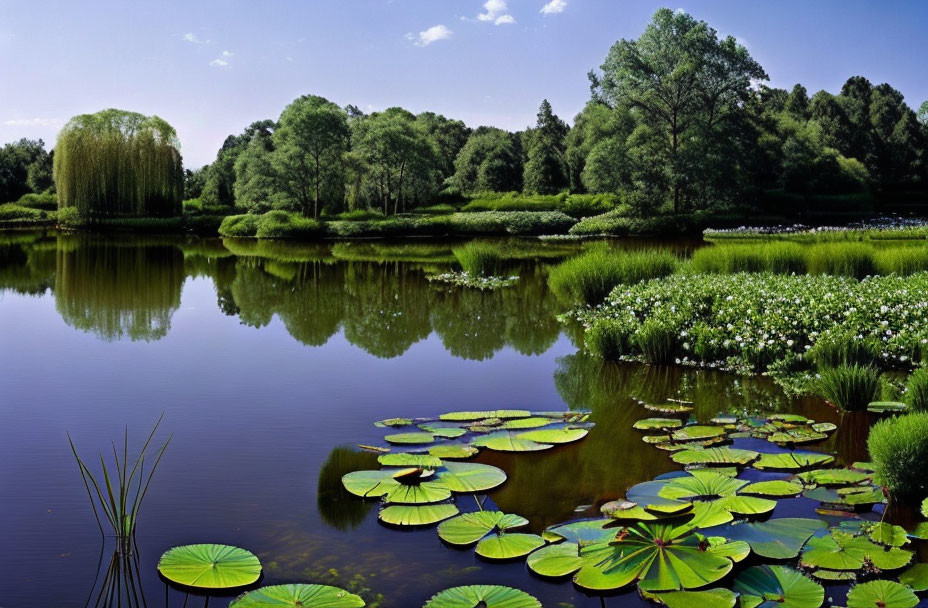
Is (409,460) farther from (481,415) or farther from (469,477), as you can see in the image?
(481,415)

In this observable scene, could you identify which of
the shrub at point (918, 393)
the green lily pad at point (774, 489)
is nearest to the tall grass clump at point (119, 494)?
the green lily pad at point (774, 489)

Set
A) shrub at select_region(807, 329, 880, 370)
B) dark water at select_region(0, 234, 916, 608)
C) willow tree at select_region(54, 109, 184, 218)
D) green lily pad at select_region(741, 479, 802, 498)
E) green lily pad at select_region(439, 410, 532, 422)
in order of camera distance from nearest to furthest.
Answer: dark water at select_region(0, 234, 916, 608) → green lily pad at select_region(741, 479, 802, 498) → green lily pad at select_region(439, 410, 532, 422) → shrub at select_region(807, 329, 880, 370) → willow tree at select_region(54, 109, 184, 218)

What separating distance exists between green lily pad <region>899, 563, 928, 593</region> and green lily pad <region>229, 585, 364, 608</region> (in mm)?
2342

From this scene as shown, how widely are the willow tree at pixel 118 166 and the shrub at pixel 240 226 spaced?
465 centimetres

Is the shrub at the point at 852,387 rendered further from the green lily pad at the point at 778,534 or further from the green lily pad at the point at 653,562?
the green lily pad at the point at 653,562

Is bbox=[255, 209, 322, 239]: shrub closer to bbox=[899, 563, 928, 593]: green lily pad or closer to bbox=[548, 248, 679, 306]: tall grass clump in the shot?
bbox=[548, 248, 679, 306]: tall grass clump

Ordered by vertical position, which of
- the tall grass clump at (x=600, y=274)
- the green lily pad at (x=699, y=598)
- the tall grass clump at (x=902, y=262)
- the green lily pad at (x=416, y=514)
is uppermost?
the tall grass clump at (x=902, y=262)

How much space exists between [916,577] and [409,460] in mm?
2752

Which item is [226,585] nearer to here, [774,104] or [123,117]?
[123,117]

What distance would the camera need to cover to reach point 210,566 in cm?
339

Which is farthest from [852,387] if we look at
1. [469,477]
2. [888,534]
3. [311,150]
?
[311,150]

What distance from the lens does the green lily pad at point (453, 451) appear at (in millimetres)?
4875

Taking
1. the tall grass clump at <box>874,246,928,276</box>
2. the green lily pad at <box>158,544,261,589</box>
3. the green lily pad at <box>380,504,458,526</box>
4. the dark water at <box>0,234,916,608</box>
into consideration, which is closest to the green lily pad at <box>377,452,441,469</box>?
the dark water at <box>0,234,916,608</box>

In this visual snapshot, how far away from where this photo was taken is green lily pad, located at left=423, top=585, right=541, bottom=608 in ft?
9.91
